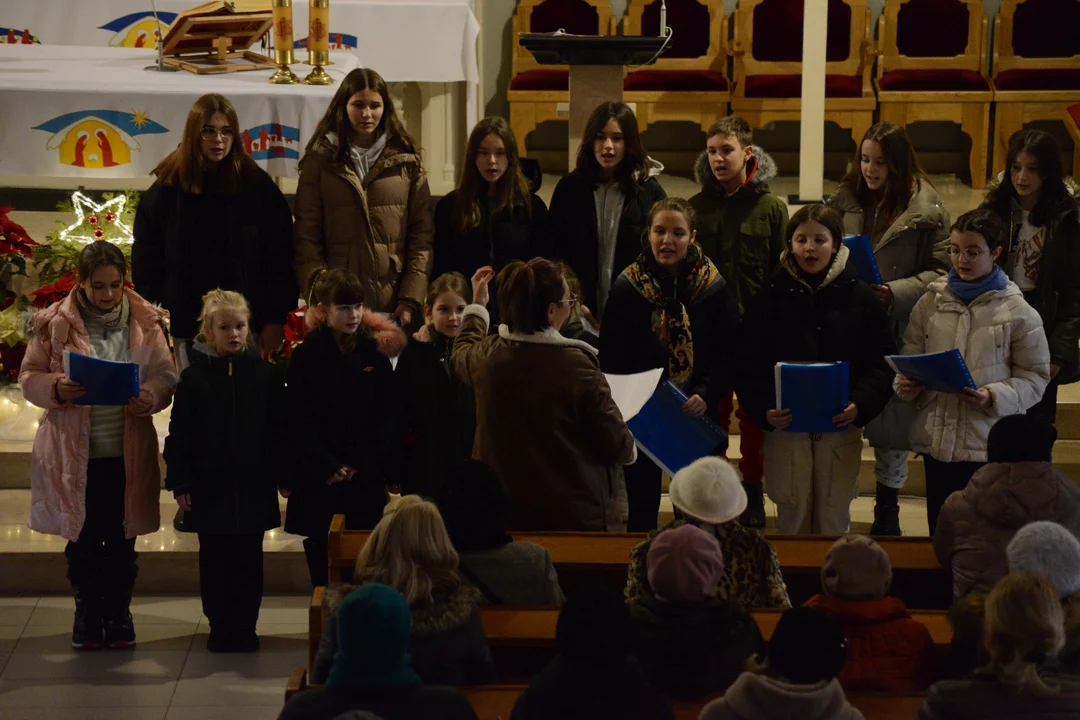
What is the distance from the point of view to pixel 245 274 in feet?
17.3

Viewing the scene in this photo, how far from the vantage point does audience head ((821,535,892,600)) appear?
3473mm

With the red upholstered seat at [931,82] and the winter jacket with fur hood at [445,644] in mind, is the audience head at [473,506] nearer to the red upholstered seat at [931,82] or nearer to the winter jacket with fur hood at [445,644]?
the winter jacket with fur hood at [445,644]

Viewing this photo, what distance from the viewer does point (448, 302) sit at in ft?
16.0

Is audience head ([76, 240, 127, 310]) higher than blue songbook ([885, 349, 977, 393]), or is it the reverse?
audience head ([76, 240, 127, 310])

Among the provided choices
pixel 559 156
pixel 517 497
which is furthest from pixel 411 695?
pixel 559 156

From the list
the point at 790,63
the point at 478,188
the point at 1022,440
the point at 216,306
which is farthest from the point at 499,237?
the point at 790,63

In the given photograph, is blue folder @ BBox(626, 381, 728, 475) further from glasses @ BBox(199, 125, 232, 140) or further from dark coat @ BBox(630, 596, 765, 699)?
glasses @ BBox(199, 125, 232, 140)

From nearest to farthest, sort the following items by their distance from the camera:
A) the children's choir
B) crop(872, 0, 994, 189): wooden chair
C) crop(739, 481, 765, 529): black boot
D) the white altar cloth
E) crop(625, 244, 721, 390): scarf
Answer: the children's choir
crop(625, 244, 721, 390): scarf
crop(739, 481, 765, 529): black boot
the white altar cloth
crop(872, 0, 994, 189): wooden chair

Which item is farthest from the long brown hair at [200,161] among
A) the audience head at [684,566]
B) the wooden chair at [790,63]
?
the wooden chair at [790,63]

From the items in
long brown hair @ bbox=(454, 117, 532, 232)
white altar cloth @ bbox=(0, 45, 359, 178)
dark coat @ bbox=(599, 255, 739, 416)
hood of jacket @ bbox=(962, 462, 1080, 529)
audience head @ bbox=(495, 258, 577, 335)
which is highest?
white altar cloth @ bbox=(0, 45, 359, 178)

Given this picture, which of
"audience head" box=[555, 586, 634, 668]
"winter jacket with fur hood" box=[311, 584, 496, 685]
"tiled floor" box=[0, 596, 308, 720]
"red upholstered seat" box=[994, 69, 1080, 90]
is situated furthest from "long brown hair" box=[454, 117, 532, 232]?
"red upholstered seat" box=[994, 69, 1080, 90]

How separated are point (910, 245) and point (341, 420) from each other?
6.46 feet

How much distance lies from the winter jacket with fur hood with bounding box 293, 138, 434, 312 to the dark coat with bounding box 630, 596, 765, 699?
2132mm

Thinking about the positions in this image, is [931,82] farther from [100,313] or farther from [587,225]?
[100,313]
